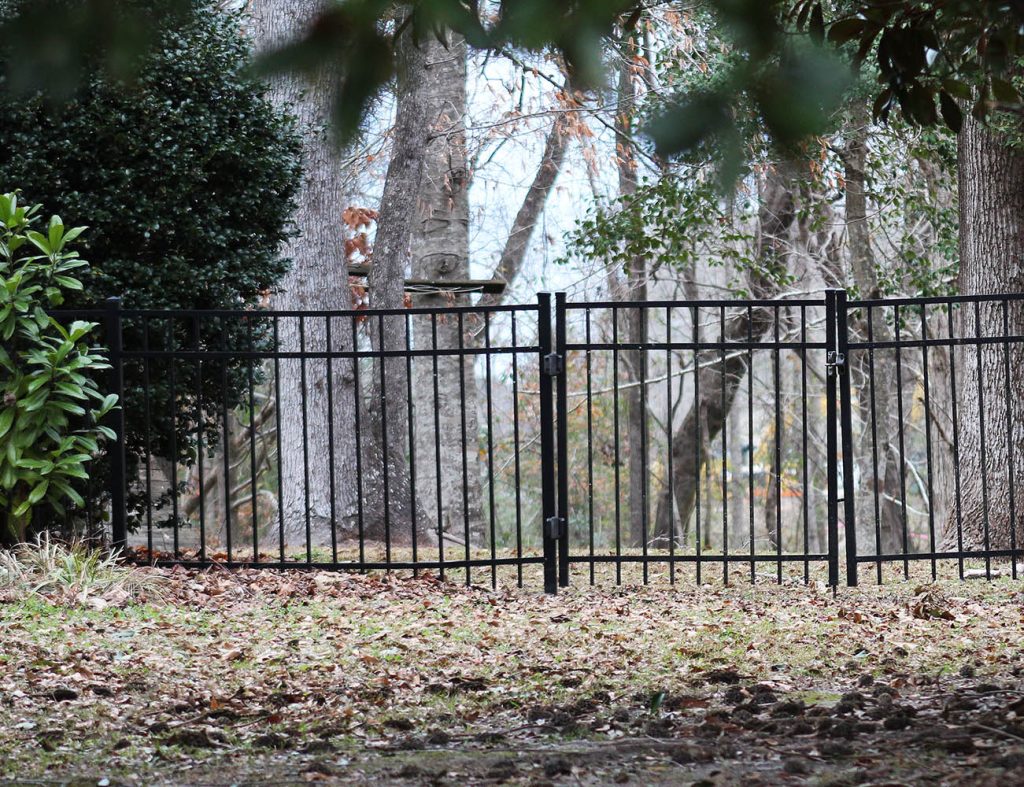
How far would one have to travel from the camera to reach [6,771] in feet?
11.4

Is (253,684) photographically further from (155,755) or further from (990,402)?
(990,402)

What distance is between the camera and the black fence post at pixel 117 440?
6.78 m

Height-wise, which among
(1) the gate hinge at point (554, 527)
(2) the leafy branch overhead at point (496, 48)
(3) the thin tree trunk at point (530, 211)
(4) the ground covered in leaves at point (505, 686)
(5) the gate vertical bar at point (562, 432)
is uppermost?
(3) the thin tree trunk at point (530, 211)

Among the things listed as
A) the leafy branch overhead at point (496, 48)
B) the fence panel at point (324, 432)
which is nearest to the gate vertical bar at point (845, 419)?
the fence panel at point (324, 432)

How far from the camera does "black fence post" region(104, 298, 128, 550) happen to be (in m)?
6.78

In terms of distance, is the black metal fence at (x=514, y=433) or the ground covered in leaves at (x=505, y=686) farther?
the black metal fence at (x=514, y=433)

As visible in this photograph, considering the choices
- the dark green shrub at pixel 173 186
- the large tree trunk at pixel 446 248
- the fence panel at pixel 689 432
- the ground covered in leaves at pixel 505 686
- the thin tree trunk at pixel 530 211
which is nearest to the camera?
the ground covered in leaves at pixel 505 686

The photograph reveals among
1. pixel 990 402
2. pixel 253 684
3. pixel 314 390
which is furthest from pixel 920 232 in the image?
pixel 253 684

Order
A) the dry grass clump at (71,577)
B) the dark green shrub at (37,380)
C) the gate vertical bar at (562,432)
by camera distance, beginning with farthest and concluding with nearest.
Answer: the gate vertical bar at (562,432) → the dark green shrub at (37,380) → the dry grass clump at (71,577)

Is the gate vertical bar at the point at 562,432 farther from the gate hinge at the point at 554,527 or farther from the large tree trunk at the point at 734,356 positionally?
the large tree trunk at the point at 734,356

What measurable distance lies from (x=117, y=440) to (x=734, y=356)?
9951 millimetres

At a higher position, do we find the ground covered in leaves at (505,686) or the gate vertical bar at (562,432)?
the gate vertical bar at (562,432)

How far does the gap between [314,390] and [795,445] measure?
581 inches

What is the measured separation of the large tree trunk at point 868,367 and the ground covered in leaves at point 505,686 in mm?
3791
